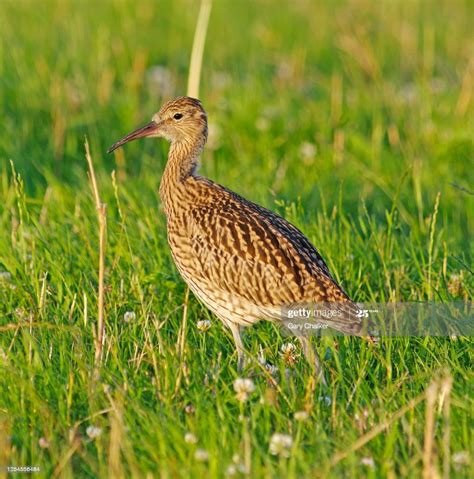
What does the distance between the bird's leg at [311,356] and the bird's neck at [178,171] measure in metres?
1.26

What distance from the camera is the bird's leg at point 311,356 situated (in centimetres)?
494

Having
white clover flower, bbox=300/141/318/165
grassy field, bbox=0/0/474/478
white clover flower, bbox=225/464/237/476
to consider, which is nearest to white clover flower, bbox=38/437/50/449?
grassy field, bbox=0/0/474/478

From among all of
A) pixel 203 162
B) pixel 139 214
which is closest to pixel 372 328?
pixel 139 214

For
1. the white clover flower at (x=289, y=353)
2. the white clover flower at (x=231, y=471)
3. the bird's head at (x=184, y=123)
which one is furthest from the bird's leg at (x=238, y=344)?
the bird's head at (x=184, y=123)

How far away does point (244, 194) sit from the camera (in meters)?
7.68

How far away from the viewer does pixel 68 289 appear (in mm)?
5988

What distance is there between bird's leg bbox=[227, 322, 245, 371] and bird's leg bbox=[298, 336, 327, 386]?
1.04 ft

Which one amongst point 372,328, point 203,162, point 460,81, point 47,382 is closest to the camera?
point 47,382

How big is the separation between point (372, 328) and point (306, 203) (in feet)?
8.12

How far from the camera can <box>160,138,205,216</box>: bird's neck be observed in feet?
20.6

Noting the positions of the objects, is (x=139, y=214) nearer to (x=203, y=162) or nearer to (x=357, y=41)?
(x=203, y=162)

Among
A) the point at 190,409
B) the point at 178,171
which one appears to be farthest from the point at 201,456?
the point at 178,171

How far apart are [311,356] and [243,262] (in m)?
0.79

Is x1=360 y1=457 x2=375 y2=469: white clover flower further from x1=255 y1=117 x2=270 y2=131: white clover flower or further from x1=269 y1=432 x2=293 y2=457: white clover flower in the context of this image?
x1=255 y1=117 x2=270 y2=131: white clover flower
